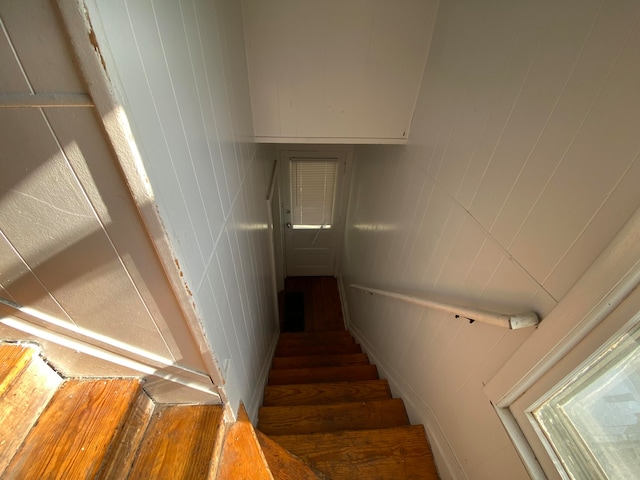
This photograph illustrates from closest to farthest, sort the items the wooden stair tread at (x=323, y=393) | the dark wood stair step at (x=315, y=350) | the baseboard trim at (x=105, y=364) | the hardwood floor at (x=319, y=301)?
the baseboard trim at (x=105, y=364), the wooden stair tread at (x=323, y=393), the dark wood stair step at (x=315, y=350), the hardwood floor at (x=319, y=301)

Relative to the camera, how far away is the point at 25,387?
774 mm

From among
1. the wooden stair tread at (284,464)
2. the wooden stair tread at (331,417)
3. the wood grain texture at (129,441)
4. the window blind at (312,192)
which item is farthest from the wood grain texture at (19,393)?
the window blind at (312,192)

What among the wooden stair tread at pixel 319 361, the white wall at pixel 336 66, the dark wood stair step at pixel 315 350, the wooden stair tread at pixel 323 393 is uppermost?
the white wall at pixel 336 66

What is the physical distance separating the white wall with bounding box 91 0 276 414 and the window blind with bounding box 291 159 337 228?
1749mm

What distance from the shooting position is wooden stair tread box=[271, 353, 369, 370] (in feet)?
8.03

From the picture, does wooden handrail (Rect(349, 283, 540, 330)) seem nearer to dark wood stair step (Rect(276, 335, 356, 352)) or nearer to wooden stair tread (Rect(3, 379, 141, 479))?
wooden stair tread (Rect(3, 379, 141, 479))

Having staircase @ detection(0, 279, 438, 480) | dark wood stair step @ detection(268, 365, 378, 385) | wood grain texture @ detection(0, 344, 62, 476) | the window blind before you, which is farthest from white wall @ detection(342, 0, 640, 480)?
the window blind

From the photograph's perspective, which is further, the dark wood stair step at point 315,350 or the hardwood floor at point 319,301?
the hardwood floor at point 319,301

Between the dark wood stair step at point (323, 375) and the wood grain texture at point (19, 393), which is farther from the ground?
the dark wood stair step at point (323, 375)

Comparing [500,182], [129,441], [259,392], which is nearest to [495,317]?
[500,182]

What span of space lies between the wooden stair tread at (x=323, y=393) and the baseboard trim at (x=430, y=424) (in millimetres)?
131

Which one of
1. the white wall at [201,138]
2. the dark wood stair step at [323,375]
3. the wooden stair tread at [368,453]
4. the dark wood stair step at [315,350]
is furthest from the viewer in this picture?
the dark wood stair step at [315,350]

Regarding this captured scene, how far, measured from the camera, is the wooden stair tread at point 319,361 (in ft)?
8.03

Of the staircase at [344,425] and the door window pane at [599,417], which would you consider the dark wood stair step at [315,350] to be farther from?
the door window pane at [599,417]
